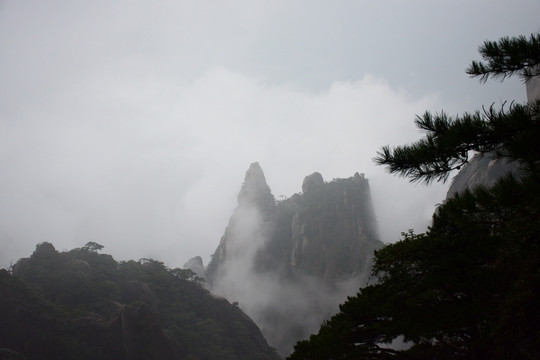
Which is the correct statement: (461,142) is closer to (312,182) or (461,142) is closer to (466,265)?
(466,265)

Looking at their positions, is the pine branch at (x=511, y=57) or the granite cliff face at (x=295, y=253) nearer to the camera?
the pine branch at (x=511, y=57)

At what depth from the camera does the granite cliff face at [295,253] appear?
201ft

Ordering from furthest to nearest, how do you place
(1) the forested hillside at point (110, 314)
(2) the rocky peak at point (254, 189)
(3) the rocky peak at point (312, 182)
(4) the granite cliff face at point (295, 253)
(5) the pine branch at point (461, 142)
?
(2) the rocky peak at point (254, 189) → (3) the rocky peak at point (312, 182) → (4) the granite cliff face at point (295, 253) → (1) the forested hillside at point (110, 314) → (5) the pine branch at point (461, 142)

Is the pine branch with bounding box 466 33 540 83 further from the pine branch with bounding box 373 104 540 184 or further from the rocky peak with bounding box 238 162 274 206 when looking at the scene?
the rocky peak with bounding box 238 162 274 206

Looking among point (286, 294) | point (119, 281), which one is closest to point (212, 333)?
point (119, 281)

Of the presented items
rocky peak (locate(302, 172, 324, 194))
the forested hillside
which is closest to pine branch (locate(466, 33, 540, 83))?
the forested hillside

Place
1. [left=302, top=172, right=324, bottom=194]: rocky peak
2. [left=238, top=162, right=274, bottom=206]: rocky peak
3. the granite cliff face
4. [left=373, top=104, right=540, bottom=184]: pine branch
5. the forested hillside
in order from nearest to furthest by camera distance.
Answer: [left=373, top=104, right=540, bottom=184]: pine branch → the forested hillside → the granite cliff face → [left=302, top=172, right=324, bottom=194]: rocky peak → [left=238, top=162, right=274, bottom=206]: rocky peak

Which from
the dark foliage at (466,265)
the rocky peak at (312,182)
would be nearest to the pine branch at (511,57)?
the dark foliage at (466,265)

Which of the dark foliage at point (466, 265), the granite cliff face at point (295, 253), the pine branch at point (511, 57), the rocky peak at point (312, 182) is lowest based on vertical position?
the dark foliage at point (466, 265)

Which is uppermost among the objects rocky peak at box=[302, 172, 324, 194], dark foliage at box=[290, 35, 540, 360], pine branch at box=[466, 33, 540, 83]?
rocky peak at box=[302, 172, 324, 194]

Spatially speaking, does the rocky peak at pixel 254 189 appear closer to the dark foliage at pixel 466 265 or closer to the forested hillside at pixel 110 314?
the forested hillside at pixel 110 314

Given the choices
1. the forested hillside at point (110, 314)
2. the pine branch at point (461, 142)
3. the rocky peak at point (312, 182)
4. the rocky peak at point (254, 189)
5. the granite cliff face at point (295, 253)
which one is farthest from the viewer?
the rocky peak at point (254, 189)

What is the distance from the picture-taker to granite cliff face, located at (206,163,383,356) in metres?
61.2

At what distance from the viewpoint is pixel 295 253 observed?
224 feet
